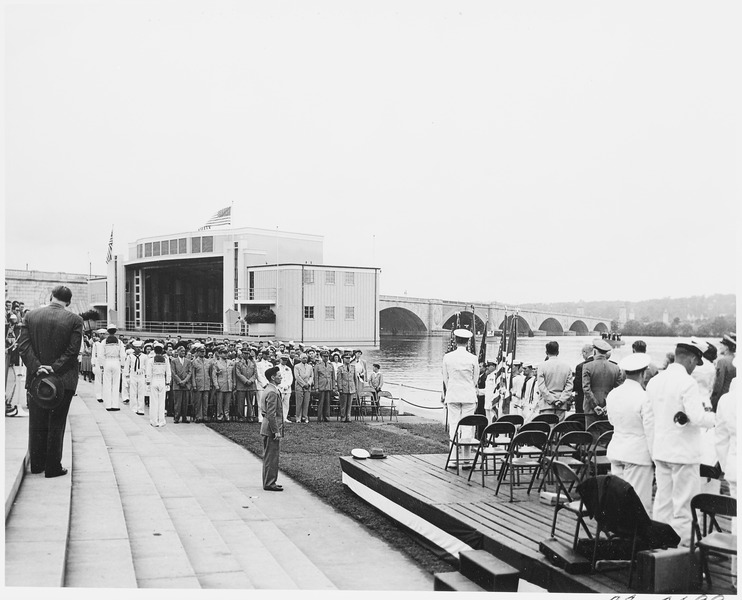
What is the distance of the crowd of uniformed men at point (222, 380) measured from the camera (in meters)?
15.5

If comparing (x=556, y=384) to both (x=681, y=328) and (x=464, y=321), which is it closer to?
(x=681, y=328)

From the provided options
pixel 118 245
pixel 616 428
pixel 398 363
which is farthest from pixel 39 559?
pixel 118 245

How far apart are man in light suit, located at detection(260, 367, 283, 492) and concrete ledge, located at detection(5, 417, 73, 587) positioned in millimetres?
2816

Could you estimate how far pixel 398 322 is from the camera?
3272cm

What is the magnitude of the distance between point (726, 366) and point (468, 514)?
2719 mm

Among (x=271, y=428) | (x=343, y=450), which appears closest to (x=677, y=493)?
(x=271, y=428)

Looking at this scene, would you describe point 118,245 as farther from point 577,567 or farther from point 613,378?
point 577,567

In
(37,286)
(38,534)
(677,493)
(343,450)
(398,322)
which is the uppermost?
(37,286)

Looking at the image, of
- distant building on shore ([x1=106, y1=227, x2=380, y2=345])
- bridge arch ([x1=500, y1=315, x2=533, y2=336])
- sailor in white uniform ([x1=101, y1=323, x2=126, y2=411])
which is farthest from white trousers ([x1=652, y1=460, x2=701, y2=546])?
distant building on shore ([x1=106, y1=227, x2=380, y2=345])

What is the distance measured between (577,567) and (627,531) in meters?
0.43

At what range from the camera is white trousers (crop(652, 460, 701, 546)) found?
207 inches

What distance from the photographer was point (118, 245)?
47.8 meters

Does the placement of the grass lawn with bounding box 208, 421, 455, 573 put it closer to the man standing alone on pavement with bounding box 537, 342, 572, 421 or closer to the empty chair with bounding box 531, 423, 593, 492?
the empty chair with bounding box 531, 423, 593, 492

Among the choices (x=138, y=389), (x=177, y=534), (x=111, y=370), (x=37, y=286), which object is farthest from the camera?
(x=37, y=286)
